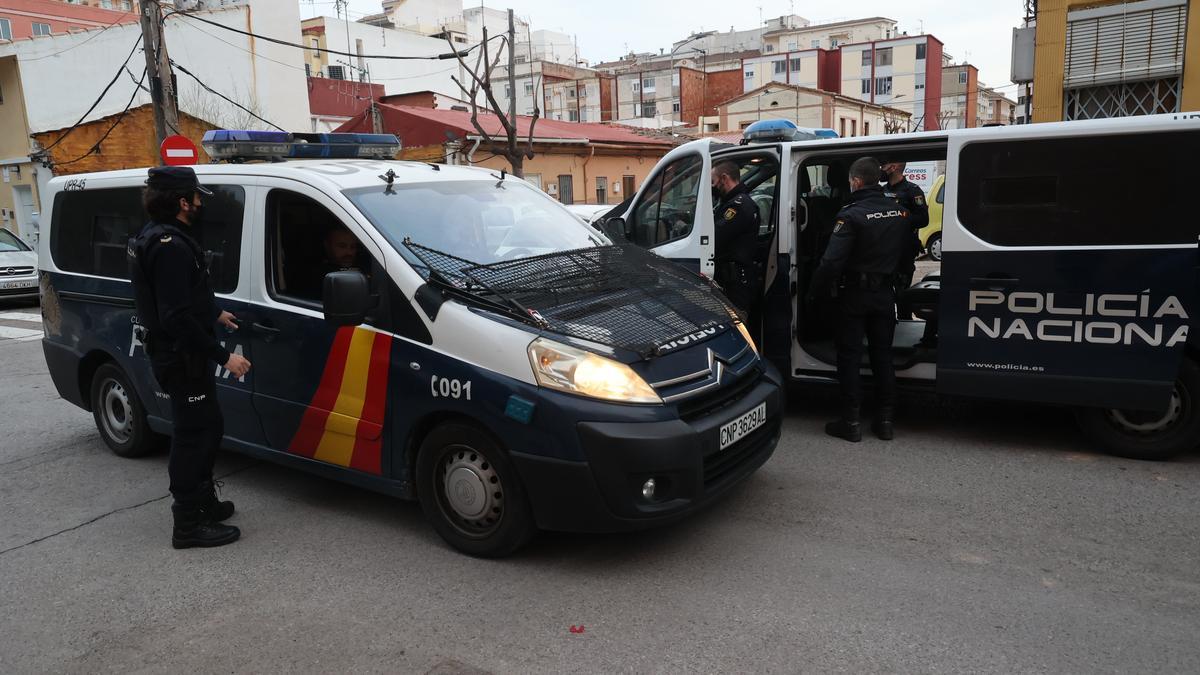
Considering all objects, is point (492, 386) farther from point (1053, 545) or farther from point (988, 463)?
point (988, 463)

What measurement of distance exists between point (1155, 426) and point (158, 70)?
15476mm

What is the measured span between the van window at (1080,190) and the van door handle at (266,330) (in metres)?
4.07

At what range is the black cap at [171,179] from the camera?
4.01m

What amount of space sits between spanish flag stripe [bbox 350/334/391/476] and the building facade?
49.0ft

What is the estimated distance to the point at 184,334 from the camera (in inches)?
157

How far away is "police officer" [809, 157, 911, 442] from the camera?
5438mm

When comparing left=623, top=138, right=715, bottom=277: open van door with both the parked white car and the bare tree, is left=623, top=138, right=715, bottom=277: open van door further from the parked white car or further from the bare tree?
the parked white car

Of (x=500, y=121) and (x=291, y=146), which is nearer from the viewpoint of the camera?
(x=291, y=146)

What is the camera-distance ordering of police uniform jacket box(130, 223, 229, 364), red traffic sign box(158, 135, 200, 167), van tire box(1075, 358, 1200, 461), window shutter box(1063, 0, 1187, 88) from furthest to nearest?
window shutter box(1063, 0, 1187, 88), red traffic sign box(158, 135, 200, 167), van tire box(1075, 358, 1200, 461), police uniform jacket box(130, 223, 229, 364)

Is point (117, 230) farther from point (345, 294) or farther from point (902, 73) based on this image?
point (902, 73)

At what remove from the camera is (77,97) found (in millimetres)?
28516

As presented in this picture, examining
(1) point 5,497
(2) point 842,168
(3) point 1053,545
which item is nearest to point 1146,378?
(3) point 1053,545

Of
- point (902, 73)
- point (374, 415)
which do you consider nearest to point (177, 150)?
point (374, 415)

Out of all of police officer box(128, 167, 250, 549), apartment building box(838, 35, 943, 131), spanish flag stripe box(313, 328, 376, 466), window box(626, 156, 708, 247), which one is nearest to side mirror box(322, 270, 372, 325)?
spanish flag stripe box(313, 328, 376, 466)
